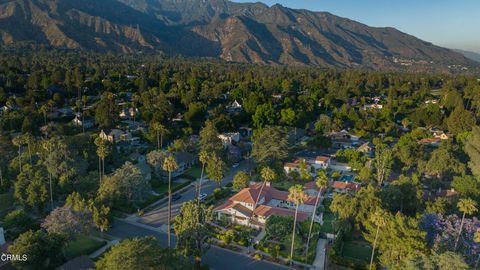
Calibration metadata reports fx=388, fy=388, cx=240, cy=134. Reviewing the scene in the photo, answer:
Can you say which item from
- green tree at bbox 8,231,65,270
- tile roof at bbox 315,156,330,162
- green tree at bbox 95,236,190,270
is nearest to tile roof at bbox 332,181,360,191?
tile roof at bbox 315,156,330,162

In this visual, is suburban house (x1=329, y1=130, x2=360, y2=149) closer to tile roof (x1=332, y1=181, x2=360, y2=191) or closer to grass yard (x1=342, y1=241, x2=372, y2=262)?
tile roof (x1=332, y1=181, x2=360, y2=191)

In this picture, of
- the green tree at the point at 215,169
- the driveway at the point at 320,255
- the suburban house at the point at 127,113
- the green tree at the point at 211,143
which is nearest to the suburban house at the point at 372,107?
the green tree at the point at 211,143

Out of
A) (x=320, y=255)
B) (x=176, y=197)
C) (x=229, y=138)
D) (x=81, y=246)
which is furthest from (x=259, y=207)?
(x=229, y=138)

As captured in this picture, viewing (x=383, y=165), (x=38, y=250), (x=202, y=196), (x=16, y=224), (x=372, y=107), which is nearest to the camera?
(x=38, y=250)

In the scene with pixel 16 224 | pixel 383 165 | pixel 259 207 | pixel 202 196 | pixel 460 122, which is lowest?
pixel 202 196

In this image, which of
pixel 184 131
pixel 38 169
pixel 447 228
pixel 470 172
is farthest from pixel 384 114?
pixel 38 169

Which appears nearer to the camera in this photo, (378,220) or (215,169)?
(378,220)

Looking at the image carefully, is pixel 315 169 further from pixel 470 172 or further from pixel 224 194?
pixel 470 172

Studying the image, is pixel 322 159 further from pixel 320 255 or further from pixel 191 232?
pixel 191 232
